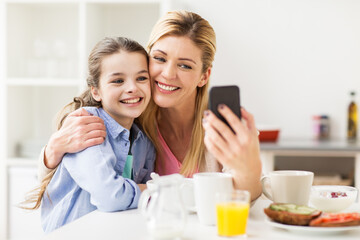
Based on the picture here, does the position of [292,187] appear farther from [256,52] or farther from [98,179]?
[256,52]

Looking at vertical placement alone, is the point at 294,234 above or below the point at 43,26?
below

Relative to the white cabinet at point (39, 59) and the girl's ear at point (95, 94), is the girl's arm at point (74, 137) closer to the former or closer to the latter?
the girl's ear at point (95, 94)

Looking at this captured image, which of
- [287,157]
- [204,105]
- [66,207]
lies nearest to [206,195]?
[66,207]

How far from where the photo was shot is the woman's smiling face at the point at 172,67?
1.80 m

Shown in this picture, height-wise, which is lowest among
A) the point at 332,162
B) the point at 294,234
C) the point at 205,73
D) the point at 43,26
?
the point at 332,162

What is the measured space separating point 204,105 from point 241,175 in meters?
0.76

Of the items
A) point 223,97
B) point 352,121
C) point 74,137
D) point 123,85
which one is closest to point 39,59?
point 123,85

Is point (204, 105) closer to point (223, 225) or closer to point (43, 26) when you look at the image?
point (223, 225)

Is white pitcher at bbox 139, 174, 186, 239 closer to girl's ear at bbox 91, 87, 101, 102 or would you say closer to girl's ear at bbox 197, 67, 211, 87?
girl's ear at bbox 91, 87, 101, 102

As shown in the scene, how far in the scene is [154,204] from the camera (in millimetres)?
1079

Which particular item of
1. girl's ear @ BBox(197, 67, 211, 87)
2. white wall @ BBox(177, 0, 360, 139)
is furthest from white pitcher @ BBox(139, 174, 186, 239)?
white wall @ BBox(177, 0, 360, 139)

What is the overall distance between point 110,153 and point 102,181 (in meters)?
0.12

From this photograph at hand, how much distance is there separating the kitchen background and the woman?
1721 mm

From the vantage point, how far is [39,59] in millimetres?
3531
